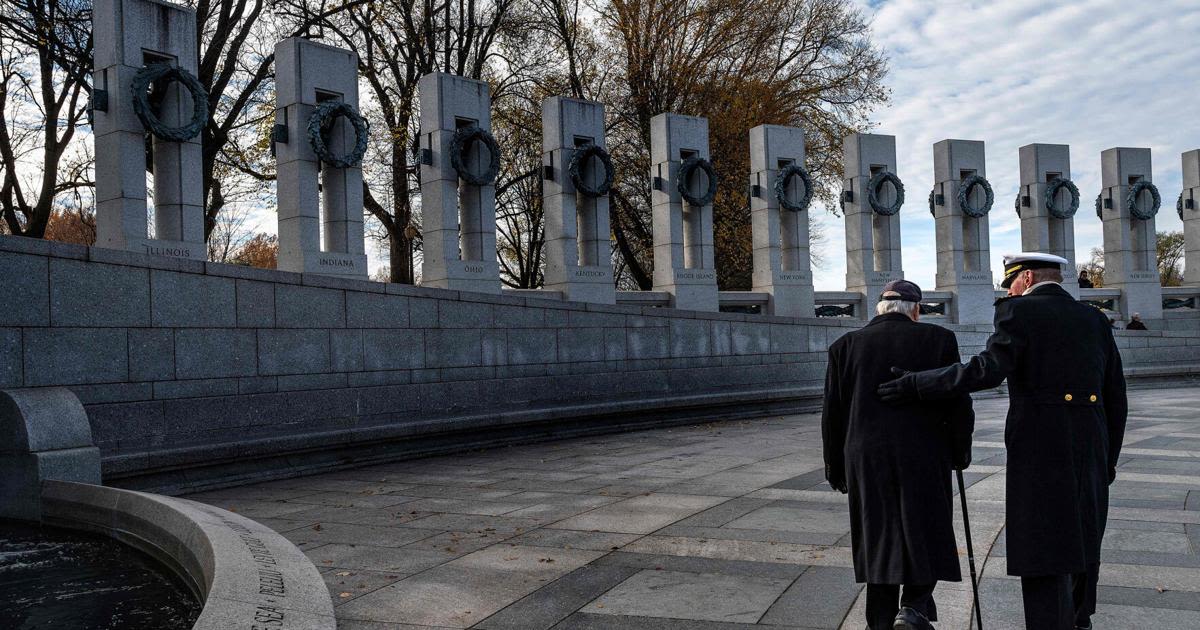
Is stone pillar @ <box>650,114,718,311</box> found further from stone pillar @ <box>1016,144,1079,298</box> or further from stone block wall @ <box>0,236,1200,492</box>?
stone pillar @ <box>1016,144,1079,298</box>

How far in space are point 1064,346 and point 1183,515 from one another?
12.8ft

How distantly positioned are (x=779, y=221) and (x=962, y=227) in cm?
619

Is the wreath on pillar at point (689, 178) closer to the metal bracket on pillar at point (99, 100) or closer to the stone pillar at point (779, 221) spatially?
the stone pillar at point (779, 221)

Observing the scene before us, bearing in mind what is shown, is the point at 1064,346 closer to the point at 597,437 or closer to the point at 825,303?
the point at 597,437

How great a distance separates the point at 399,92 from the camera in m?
27.0

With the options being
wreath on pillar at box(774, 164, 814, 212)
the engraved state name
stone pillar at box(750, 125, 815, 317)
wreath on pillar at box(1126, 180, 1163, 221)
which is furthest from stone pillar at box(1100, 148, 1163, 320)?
the engraved state name

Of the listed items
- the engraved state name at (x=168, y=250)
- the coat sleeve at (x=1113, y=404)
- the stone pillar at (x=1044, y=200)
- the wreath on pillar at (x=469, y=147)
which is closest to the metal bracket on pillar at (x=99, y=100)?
the engraved state name at (x=168, y=250)

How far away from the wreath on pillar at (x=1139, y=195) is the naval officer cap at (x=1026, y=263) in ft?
86.8

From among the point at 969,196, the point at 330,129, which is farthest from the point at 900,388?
the point at 969,196

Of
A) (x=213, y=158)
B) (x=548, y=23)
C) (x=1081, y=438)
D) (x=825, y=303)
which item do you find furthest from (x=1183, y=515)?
(x=548, y=23)

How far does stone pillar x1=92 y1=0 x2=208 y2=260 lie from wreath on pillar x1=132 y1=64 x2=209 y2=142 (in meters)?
0.11

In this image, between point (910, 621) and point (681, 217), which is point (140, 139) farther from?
point (910, 621)

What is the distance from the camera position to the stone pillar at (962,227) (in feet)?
82.4

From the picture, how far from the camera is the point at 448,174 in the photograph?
17.1 meters
